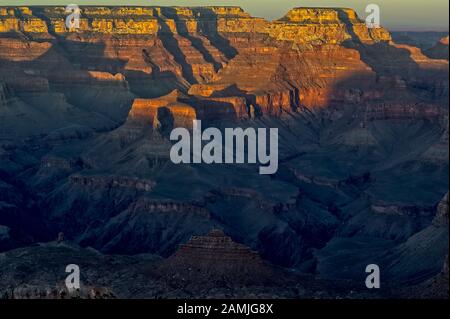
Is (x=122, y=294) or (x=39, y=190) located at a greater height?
(x=122, y=294)

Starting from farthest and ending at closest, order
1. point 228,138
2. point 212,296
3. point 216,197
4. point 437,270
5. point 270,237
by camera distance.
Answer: point 228,138, point 216,197, point 270,237, point 437,270, point 212,296

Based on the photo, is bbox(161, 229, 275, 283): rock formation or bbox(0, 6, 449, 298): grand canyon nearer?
bbox(161, 229, 275, 283): rock formation

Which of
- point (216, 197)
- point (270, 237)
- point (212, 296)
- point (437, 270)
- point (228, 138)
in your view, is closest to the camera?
point (212, 296)

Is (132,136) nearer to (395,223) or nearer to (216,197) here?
(216,197)

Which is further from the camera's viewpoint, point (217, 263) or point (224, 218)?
point (224, 218)

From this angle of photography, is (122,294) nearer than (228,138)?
Yes

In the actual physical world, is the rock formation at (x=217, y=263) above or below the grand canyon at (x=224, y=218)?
above

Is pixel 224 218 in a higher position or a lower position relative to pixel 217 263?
lower

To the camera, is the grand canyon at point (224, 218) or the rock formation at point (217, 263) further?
the grand canyon at point (224, 218)

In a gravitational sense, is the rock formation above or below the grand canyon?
above
